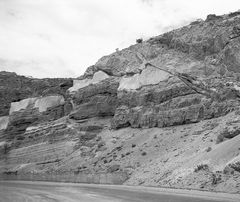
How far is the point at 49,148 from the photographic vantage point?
63.6m

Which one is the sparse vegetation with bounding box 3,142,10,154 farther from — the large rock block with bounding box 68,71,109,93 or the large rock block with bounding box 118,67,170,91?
the large rock block with bounding box 118,67,170,91

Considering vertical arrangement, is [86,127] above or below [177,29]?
below

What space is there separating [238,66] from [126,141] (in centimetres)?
1602

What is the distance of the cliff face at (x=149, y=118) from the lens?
119 ft

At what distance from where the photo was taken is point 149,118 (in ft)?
172

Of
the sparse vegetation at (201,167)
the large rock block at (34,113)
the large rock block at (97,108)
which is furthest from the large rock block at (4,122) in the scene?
the sparse vegetation at (201,167)

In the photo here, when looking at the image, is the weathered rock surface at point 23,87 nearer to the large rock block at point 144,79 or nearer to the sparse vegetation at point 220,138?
the large rock block at point 144,79

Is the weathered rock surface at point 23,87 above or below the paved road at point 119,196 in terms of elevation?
above

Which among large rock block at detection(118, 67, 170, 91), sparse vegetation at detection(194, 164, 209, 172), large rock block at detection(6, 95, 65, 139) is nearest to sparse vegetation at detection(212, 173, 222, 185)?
sparse vegetation at detection(194, 164, 209, 172)

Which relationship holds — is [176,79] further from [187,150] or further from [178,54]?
[187,150]

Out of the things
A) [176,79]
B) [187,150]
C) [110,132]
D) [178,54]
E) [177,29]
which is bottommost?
[187,150]

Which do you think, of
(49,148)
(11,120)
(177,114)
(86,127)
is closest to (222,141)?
(177,114)

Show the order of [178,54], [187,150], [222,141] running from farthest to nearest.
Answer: [178,54] < [187,150] < [222,141]

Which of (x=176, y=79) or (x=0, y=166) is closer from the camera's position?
(x=176, y=79)
